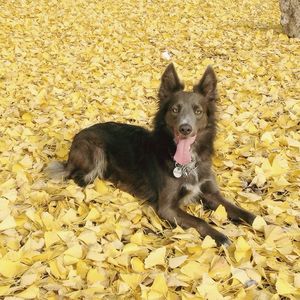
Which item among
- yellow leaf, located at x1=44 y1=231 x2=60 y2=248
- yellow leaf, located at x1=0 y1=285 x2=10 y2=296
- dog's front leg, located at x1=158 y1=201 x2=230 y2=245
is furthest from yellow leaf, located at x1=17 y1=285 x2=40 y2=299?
dog's front leg, located at x1=158 y1=201 x2=230 y2=245

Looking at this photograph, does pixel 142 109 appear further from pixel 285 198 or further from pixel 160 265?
pixel 160 265

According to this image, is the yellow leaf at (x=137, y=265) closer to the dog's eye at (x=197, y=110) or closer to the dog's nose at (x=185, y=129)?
the dog's nose at (x=185, y=129)

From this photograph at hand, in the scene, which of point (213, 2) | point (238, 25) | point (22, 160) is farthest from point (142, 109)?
point (213, 2)

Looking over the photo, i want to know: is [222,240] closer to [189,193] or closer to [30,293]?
[189,193]

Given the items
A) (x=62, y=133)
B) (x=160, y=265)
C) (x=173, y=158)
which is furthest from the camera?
(x=62, y=133)

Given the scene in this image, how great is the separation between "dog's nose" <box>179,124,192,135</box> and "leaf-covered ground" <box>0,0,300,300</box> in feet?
2.93

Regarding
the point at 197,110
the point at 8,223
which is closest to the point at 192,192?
the point at 197,110

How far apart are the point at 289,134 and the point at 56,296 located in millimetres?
4082

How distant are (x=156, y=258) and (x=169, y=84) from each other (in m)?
1.99

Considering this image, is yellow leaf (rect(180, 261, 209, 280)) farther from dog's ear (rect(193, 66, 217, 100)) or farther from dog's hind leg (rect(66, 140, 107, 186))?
dog's hind leg (rect(66, 140, 107, 186))

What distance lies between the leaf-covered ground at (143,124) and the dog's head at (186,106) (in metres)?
0.88

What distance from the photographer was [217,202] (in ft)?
14.9

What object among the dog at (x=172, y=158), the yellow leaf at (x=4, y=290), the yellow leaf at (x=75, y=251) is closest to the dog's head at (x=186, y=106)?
the dog at (x=172, y=158)

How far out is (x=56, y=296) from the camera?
3.22 m
